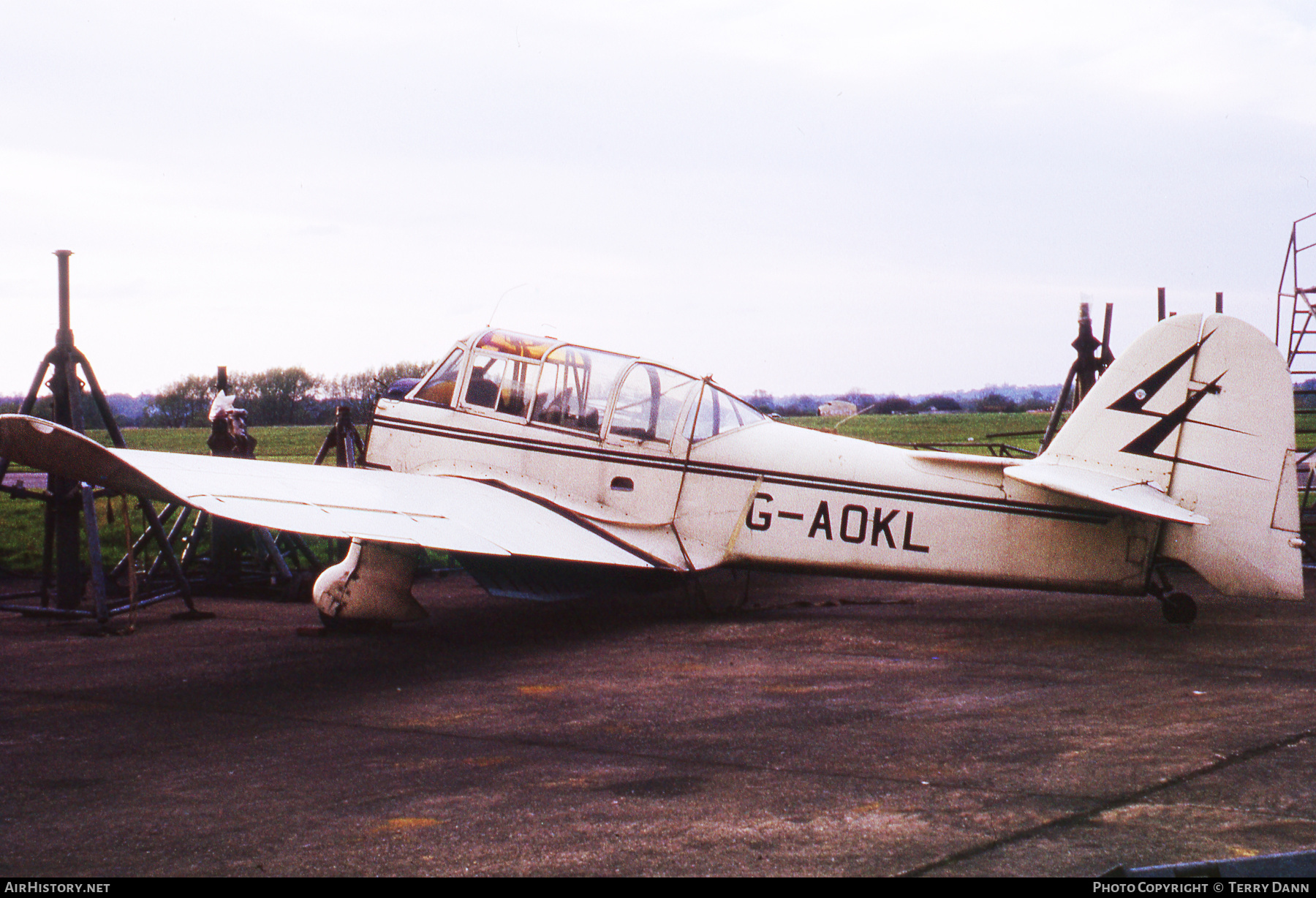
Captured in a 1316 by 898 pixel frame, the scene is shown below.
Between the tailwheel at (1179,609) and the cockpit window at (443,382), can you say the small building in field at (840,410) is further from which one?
the cockpit window at (443,382)

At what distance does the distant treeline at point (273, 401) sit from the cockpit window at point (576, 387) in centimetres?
309

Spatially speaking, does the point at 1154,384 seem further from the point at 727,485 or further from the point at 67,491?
the point at 67,491

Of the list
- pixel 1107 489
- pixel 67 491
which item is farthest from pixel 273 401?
pixel 1107 489

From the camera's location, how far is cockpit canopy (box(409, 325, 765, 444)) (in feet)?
32.7

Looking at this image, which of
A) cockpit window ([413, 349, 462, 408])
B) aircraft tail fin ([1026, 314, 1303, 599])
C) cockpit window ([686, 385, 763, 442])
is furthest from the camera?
cockpit window ([413, 349, 462, 408])

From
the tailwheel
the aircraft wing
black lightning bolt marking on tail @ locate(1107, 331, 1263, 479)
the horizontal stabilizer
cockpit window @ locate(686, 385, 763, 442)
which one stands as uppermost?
black lightning bolt marking on tail @ locate(1107, 331, 1263, 479)

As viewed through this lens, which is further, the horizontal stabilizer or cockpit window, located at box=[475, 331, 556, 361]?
cockpit window, located at box=[475, 331, 556, 361]

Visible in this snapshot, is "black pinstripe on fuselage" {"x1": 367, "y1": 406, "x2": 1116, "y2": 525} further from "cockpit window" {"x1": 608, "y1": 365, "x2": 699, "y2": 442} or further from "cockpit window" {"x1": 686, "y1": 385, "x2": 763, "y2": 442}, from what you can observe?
"cockpit window" {"x1": 686, "y1": 385, "x2": 763, "y2": 442}

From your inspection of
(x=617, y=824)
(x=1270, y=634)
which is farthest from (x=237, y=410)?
(x=1270, y=634)

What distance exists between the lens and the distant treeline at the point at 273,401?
14.6 m

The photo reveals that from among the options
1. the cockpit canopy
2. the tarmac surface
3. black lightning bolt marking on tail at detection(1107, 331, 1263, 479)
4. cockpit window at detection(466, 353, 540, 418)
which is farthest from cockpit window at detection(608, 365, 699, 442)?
black lightning bolt marking on tail at detection(1107, 331, 1263, 479)

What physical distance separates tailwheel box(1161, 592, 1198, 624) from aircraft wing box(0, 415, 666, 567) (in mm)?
4143

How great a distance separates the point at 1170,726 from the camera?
590 centimetres

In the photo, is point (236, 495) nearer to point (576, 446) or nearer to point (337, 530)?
point (337, 530)
